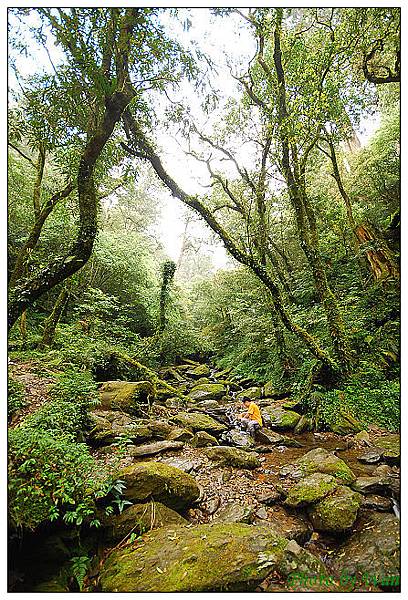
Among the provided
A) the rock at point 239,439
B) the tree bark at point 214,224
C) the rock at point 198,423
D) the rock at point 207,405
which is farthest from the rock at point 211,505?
the rock at point 207,405

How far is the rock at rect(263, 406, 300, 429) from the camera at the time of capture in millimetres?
8105

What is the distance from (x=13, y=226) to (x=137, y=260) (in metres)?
5.94

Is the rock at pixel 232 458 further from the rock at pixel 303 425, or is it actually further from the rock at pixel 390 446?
the rock at pixel 390 446

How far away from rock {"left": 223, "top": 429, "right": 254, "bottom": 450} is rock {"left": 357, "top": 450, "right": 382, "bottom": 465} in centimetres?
227

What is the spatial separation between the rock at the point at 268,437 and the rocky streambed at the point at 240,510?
0.03 m

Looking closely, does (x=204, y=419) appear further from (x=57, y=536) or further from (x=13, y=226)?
(x=13, y=226)

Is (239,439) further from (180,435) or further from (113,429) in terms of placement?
(113,429)

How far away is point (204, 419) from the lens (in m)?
8.35

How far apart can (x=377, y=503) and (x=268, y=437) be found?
3.21 m

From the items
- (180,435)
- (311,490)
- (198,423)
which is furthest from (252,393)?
(311,490)

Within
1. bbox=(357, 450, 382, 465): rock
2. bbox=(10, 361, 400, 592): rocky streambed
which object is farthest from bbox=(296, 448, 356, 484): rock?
bbox=(357, 450, 382, 465): rock

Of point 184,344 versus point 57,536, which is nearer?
point 57,536
